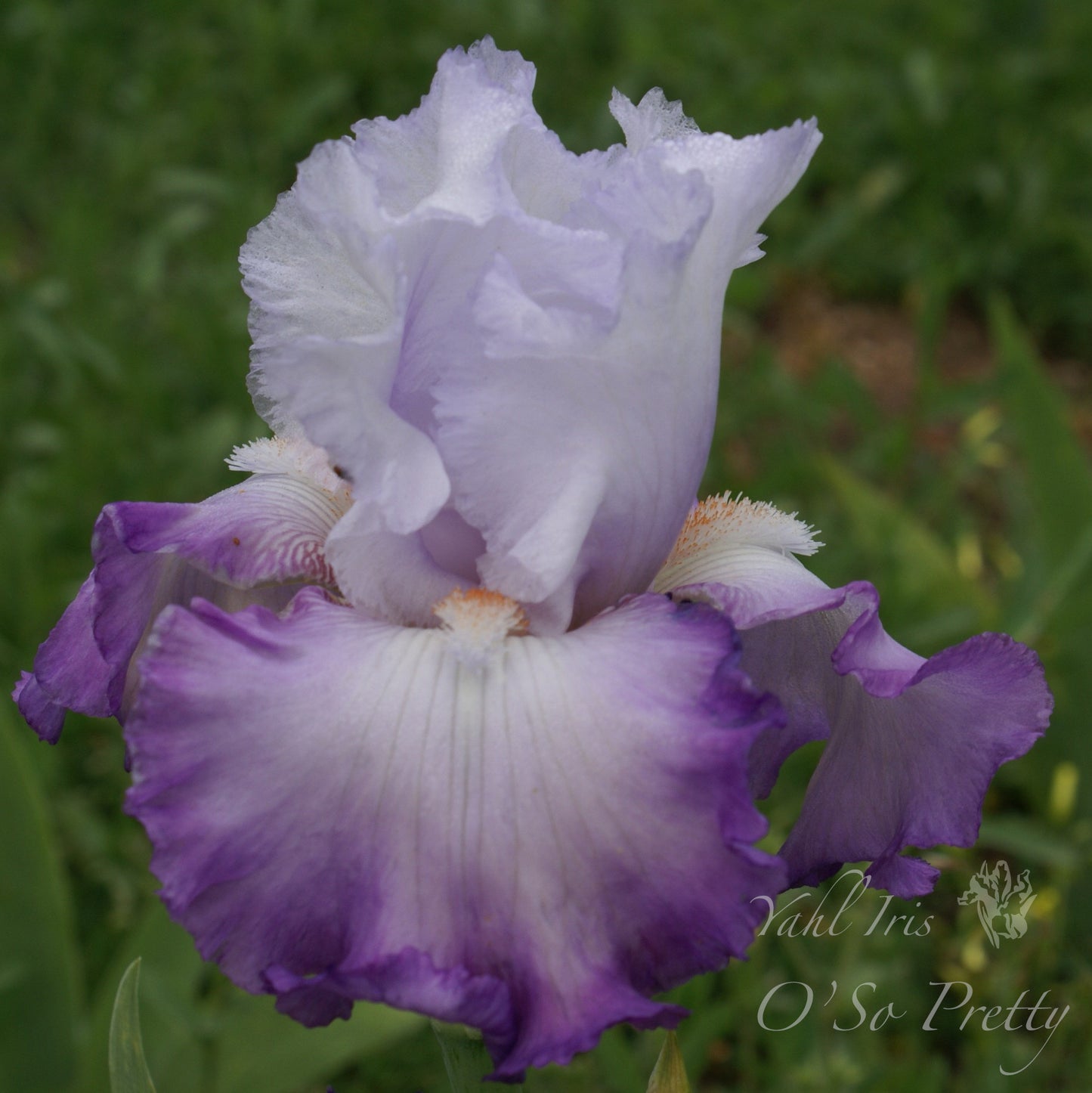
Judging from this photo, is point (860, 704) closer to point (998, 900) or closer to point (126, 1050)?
point (126, 1050)

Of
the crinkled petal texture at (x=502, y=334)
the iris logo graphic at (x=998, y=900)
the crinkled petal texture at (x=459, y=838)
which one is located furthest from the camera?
the iris logo graphic at (x=998, y=900)

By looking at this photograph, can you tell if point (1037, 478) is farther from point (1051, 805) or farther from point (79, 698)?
point (79, 698)

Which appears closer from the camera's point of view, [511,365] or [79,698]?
[511,365]

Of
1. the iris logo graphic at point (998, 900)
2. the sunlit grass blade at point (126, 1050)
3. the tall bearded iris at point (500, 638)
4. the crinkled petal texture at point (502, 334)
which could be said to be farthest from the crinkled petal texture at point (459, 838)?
the iris logo graphic at point (998, 900)

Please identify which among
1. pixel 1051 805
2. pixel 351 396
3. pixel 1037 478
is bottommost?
pixel 1051 805

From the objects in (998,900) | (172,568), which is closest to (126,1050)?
(172,568)

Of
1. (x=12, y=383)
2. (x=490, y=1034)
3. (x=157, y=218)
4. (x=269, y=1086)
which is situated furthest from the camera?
(x=157, y=218)

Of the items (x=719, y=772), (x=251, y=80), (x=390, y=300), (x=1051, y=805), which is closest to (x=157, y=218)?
(x=251, y=80)

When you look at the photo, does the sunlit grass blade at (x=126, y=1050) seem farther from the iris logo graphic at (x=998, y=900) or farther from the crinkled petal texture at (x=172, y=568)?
the iris logo graphic at (x=998, y=900)
